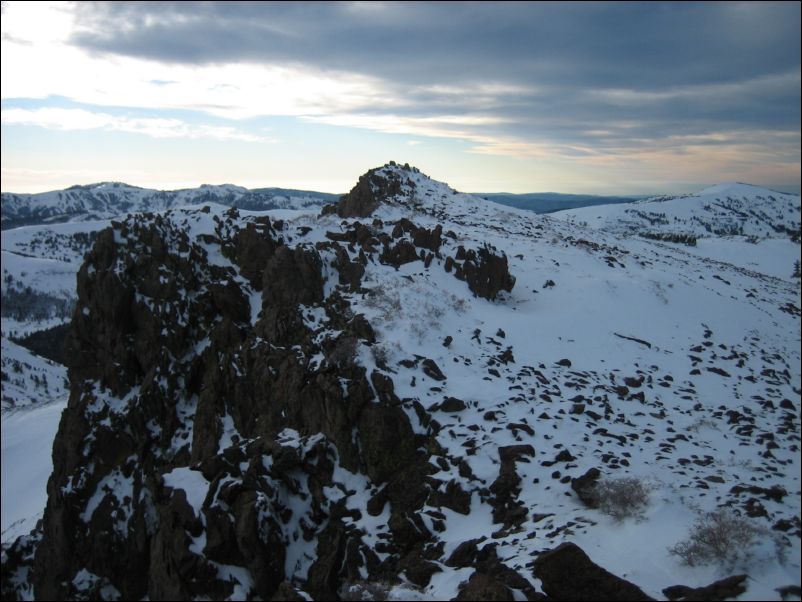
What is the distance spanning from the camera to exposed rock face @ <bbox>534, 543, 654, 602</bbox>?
847cm

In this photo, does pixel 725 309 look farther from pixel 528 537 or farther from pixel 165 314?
pixel 165 314

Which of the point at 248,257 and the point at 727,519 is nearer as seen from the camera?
the point at 727,519

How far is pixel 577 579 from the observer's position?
8.91 metres

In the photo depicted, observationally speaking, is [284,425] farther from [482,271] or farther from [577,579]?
[482,271]

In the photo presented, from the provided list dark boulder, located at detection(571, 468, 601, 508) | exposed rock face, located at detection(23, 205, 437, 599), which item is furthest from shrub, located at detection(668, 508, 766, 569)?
exposed rock face, located at detection(23, 205, 437, 599)

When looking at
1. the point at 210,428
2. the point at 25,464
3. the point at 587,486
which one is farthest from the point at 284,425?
the point at 25,464

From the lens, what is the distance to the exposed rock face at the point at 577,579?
8.47 meters

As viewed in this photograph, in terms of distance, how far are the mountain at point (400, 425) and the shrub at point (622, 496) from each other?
6cm

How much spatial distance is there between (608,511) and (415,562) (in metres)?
5.40

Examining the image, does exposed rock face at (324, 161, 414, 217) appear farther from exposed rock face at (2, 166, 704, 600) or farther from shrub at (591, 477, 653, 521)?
shrub at (591, 477, 653, 521)

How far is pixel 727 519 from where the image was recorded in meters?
9.56

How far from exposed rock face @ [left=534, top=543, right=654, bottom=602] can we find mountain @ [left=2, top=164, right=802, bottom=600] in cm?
4

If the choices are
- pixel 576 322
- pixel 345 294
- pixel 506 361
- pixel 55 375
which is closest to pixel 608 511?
pixel 506 361

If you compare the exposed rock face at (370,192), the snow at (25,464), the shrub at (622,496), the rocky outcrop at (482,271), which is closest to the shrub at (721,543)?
the shrub at (622,496)
